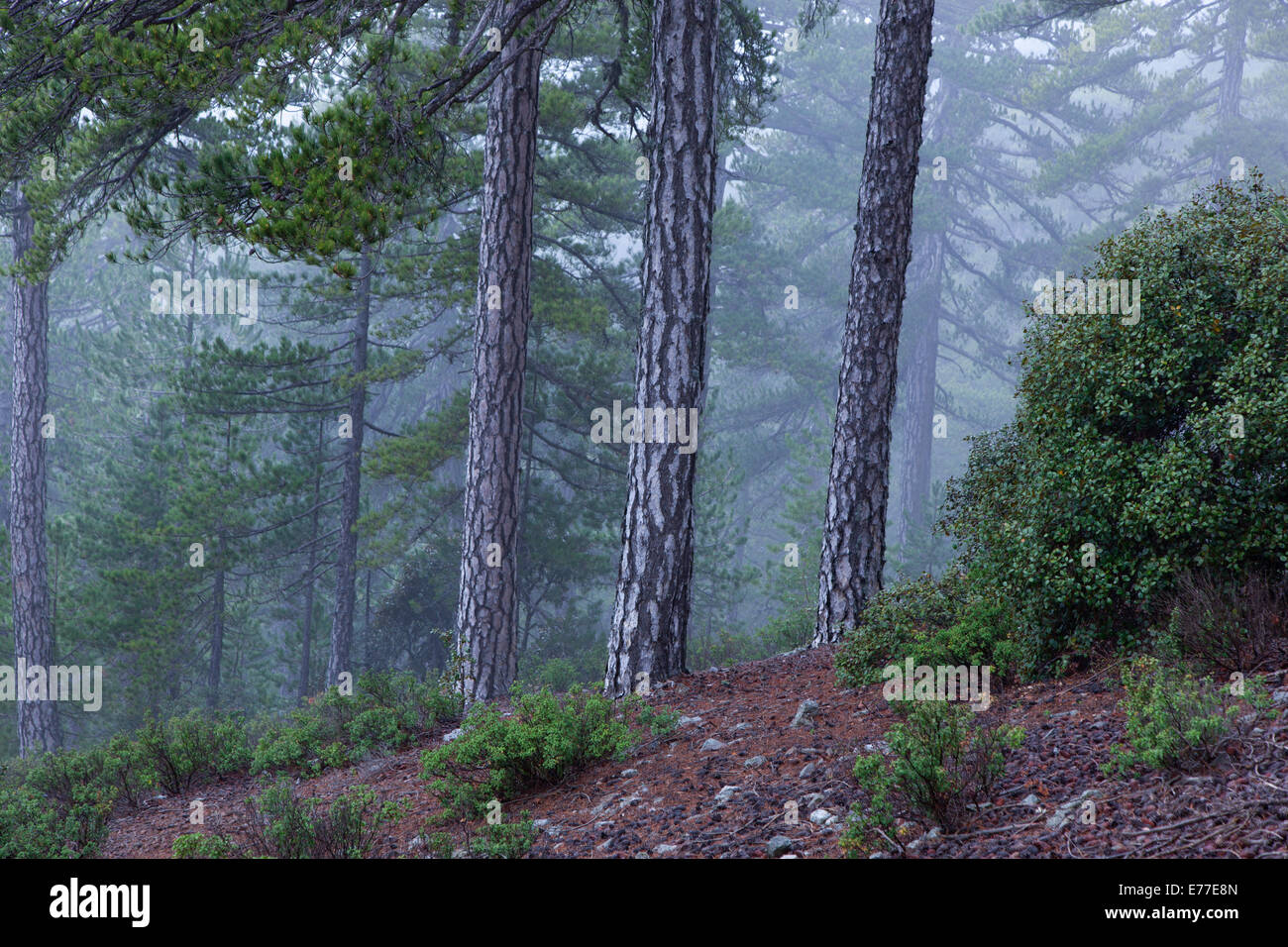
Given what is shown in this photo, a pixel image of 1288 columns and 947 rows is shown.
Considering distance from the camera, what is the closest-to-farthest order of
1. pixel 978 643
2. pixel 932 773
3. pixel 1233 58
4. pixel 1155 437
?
pixel 932 773 → pixel 1155 437 → pixel 978 643 → pixel 1233 58

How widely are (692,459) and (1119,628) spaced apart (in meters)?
3.23

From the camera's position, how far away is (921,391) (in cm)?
3003

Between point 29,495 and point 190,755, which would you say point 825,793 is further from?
point 29,495

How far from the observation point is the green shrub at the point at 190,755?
25.8ft

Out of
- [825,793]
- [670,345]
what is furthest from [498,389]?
[825,793]

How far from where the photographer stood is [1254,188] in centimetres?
539

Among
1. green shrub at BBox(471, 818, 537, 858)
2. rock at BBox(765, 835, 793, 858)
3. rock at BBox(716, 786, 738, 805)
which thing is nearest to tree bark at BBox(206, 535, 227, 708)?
green shrub at BBox(471, 818, 537, 858)

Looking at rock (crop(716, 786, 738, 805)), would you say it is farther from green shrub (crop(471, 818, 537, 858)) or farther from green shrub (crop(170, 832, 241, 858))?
green shrub (crop(170, 832, 241, 858))

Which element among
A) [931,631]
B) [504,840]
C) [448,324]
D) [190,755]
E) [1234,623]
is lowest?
[190,755]

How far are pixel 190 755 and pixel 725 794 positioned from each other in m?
5.41

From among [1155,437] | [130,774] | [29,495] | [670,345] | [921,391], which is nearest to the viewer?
[1155,437]

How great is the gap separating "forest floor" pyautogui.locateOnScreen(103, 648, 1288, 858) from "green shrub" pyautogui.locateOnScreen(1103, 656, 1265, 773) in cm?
7

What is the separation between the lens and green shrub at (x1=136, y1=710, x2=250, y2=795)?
7.86 metres
